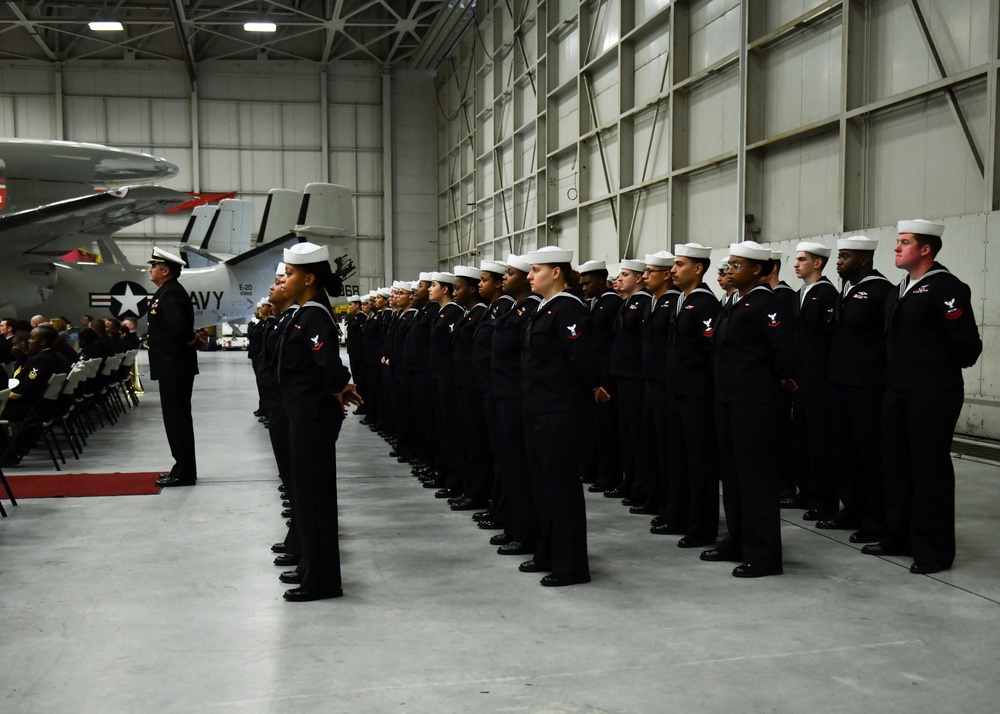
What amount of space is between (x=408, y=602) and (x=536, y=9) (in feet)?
61.1

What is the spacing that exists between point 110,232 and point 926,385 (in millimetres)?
14770

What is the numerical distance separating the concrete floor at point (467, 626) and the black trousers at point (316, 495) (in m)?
0.14

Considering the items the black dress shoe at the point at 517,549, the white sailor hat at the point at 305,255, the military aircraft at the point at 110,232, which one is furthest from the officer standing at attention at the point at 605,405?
the military aircraft at the point at 110,232

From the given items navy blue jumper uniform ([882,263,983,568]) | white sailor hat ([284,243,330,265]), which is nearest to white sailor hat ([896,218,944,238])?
navy blue jumper uniform ([882,263,983,568])

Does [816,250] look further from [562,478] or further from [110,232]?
[110,232]

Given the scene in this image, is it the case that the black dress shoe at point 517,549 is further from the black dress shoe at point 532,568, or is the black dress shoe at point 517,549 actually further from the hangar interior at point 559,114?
the hangar interior at point 559,114

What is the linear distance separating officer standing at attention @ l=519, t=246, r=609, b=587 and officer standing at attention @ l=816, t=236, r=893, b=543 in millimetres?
1714

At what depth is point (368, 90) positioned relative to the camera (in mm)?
31484

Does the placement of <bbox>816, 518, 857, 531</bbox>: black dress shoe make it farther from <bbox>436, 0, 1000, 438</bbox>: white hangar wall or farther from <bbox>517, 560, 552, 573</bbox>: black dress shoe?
<bbox>436, 0, 1000, 438</bbox>: white hangar wall

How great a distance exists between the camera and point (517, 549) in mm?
4922

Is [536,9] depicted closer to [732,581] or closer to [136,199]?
[136,199]

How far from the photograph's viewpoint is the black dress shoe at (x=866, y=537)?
5109 millimetres

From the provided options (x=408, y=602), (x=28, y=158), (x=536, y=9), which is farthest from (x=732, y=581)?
(x=536, y=9)

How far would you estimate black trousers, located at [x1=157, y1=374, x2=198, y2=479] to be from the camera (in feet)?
23.5
